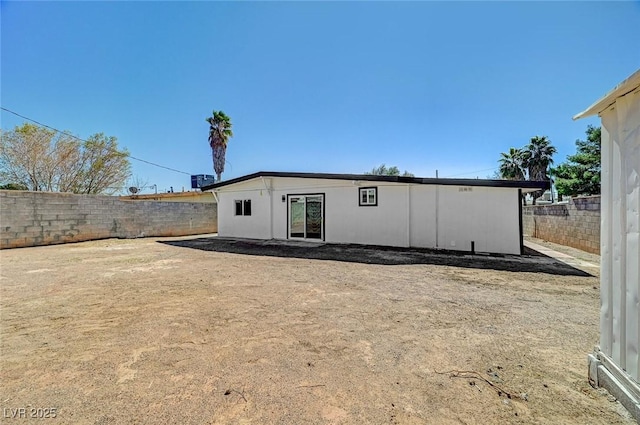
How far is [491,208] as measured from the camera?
8727mm

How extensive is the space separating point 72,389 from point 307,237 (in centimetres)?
980

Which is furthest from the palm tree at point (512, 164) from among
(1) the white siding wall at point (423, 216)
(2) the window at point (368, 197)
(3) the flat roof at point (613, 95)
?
(3) the flat roof at point (613, 95)

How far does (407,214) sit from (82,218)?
43.7ft

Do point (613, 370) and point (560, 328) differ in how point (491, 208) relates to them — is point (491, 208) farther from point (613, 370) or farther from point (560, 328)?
point (613, 370)

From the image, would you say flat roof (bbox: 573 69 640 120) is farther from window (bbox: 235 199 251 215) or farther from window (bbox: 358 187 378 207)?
window (bbox: 235 199 251 215)

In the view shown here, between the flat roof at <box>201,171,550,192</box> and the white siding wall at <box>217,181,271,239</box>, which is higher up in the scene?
the flat roof at <box>201,171,550,192</box>

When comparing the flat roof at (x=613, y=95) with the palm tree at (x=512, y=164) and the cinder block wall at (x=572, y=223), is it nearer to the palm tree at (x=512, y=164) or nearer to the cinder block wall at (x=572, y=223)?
the cinder block wall at (x=572, y=223)

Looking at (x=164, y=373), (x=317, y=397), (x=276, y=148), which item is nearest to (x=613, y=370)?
(x=317, y=397)

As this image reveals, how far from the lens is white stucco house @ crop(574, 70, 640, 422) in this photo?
170 centimetres

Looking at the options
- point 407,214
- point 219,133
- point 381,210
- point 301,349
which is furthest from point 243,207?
point 301,349

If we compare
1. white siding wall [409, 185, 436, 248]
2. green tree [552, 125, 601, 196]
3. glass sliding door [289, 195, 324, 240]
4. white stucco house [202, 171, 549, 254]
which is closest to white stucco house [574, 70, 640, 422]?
white stucco house [202, 171, 549, 254]

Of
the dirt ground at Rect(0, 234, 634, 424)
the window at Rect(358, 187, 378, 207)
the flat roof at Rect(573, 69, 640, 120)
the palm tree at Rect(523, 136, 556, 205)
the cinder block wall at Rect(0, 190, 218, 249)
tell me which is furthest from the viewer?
the palm tree at Rect(523, 136, 556, 205)

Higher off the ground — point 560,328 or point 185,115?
point 185,115

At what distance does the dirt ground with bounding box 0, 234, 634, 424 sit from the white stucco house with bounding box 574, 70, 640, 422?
0.62 feet
